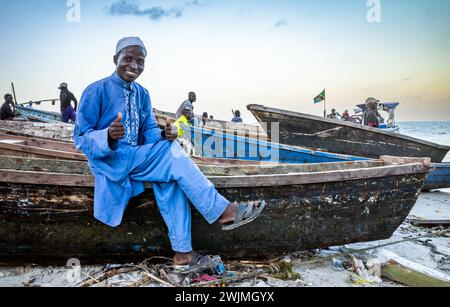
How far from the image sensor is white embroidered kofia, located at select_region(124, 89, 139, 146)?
7.96 ft

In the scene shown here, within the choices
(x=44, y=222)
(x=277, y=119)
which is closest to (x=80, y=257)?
(x=44, y=222)

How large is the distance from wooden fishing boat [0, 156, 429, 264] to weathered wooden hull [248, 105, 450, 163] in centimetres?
413

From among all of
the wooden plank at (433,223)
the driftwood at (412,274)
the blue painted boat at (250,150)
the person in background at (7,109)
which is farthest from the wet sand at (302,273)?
the person in background at (7,109)

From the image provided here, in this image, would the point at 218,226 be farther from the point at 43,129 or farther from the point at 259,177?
the point at 43,129

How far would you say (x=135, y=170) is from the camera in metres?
2.24

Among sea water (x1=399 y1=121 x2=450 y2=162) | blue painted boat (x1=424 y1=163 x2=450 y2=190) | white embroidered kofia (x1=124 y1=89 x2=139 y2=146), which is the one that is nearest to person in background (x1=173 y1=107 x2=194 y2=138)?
white embroidered kofia (x1=124 y1=89 x2=139 y2=146)

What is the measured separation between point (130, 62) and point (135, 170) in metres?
0.87

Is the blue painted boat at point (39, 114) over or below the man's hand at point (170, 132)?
over

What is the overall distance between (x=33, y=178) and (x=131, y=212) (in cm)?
76

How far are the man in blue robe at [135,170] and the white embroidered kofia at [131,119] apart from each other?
4cm

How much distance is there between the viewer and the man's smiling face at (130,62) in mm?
2281

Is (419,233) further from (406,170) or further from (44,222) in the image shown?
(44,222)

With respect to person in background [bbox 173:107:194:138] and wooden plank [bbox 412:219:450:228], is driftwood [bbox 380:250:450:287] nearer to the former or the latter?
wooden plank [bbox 412:219:450:228]

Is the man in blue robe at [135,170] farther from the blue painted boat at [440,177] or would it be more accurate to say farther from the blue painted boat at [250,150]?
the blue painted boat at [440,177]
